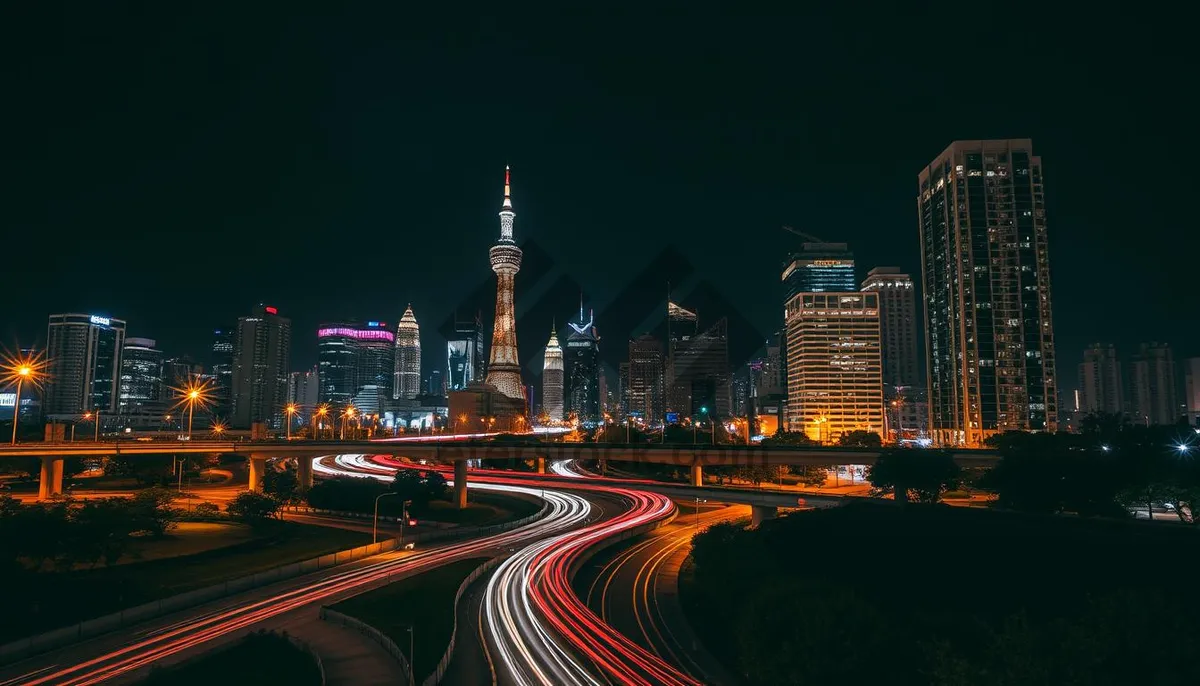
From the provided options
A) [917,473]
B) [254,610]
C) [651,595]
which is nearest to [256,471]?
[254,610]

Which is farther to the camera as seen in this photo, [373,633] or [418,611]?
[418,611]

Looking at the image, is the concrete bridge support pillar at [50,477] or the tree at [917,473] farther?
the concrete bridge support pillar at [50,477]

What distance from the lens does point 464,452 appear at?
263ft

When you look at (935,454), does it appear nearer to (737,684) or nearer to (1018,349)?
(737,684)

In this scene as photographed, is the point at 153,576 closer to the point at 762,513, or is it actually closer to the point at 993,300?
the point at 762,513

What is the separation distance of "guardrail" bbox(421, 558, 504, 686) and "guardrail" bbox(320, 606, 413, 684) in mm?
1086

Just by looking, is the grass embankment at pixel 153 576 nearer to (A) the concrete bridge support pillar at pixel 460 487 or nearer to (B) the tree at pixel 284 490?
(B) the tree at pixel 284 490

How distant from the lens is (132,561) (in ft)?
156

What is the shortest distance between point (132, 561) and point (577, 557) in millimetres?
33371

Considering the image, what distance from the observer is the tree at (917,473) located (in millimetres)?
62594

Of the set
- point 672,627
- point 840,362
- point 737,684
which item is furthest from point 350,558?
point 840,362

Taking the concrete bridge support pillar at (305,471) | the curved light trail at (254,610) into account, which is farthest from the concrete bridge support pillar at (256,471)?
the curved light trail at (254,610)

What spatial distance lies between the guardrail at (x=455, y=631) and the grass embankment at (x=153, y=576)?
1574cm

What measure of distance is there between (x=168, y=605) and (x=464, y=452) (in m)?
43.8
